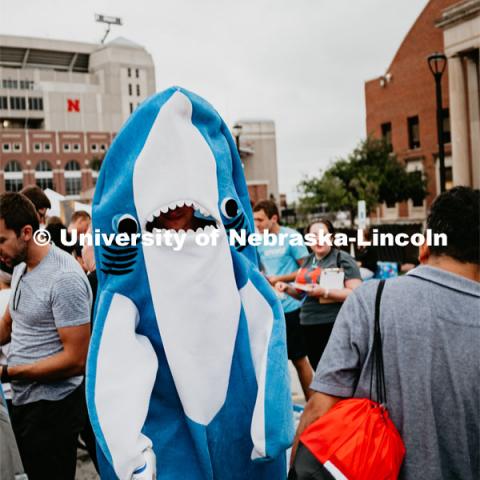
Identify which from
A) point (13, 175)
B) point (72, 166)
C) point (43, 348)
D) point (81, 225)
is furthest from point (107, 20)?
point (43, 348)

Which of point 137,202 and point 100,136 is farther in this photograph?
point 100,136

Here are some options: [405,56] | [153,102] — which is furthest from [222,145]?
[405,56]

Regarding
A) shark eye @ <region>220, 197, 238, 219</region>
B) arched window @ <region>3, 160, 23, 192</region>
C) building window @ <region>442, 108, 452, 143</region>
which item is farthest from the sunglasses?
arched window @ <region>3, 160, 23, 192</region>

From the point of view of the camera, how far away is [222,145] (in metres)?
2.55

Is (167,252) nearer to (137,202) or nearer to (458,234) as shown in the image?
(137,202)

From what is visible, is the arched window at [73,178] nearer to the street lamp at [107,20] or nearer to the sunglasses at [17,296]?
the street lamp at [107,20]

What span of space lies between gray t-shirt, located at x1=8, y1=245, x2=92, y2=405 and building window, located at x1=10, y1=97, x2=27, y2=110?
3540 inches

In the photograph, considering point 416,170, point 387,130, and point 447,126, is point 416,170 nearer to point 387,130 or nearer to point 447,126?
point 447,126

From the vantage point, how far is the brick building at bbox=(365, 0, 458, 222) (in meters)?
38.4

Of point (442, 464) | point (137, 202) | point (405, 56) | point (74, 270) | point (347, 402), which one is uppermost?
point (405, 56)

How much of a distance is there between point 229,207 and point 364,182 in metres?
31.6

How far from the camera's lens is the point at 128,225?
2348 mm

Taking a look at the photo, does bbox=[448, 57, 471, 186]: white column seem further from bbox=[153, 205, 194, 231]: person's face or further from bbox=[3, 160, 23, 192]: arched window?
bbox=[3, 160, 23, 192]: arched window

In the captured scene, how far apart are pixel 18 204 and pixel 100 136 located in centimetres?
8427
